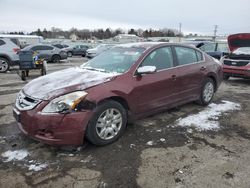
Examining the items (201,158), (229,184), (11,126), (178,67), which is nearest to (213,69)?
(178,67)

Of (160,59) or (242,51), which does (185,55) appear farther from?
(242,51)

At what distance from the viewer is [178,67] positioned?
191 inches

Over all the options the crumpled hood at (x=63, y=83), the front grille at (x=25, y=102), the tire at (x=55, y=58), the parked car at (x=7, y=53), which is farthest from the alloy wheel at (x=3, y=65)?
the front grille at (x=25, y=102)

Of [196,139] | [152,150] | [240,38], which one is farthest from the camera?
[240,38]

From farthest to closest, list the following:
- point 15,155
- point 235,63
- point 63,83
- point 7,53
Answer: point 7,53 < point 235,63 < point 63,83 < point 15,155

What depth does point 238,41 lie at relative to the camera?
33.4 ft

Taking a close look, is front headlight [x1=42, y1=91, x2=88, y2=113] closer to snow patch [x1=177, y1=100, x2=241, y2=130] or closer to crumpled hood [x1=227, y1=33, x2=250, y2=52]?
snow patch [x1=177, y1=100, x2=241, y2=130]

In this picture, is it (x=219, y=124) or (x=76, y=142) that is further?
(x=219, y=124)

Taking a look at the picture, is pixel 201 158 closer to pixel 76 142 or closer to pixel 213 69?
pixel 76 142

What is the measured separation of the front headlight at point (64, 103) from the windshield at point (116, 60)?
1036 millimetres

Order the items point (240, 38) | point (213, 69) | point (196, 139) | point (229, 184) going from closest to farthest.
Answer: point (229, 184) → point (196, 139) → point (213, 69) → point (240, 38)

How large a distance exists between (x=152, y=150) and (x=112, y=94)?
1.05 metres

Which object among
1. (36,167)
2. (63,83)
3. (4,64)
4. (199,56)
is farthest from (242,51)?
(4,64)

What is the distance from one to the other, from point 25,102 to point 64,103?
681 millimetres
